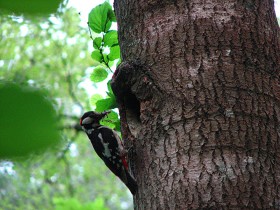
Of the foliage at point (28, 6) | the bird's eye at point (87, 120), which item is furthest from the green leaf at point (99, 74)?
the foliage at point (28, 6)

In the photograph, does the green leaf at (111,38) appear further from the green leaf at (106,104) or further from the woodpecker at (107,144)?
the woodpecker at (107,144)

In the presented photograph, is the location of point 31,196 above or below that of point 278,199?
below

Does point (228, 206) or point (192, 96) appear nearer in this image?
point (228, 206)

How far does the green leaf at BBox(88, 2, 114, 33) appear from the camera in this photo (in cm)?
337

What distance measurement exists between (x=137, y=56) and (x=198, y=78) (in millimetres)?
434

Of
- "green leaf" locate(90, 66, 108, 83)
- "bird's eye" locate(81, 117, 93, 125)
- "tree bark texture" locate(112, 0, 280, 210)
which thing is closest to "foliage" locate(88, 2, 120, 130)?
"green leaf" locate(90, 66, 108, 83)

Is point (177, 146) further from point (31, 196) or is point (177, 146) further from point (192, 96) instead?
point (31, 196)

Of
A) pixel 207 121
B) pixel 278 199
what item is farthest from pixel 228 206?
pixel 207 121

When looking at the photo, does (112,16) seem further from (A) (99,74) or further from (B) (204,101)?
(B) (204,101)

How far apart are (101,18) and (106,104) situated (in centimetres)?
65

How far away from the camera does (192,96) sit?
224cm

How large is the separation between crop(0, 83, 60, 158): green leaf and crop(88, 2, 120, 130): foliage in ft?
9.27

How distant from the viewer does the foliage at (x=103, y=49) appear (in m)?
3.33

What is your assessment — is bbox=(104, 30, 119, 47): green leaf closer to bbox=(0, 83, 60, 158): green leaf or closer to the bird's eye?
the bird's eye
